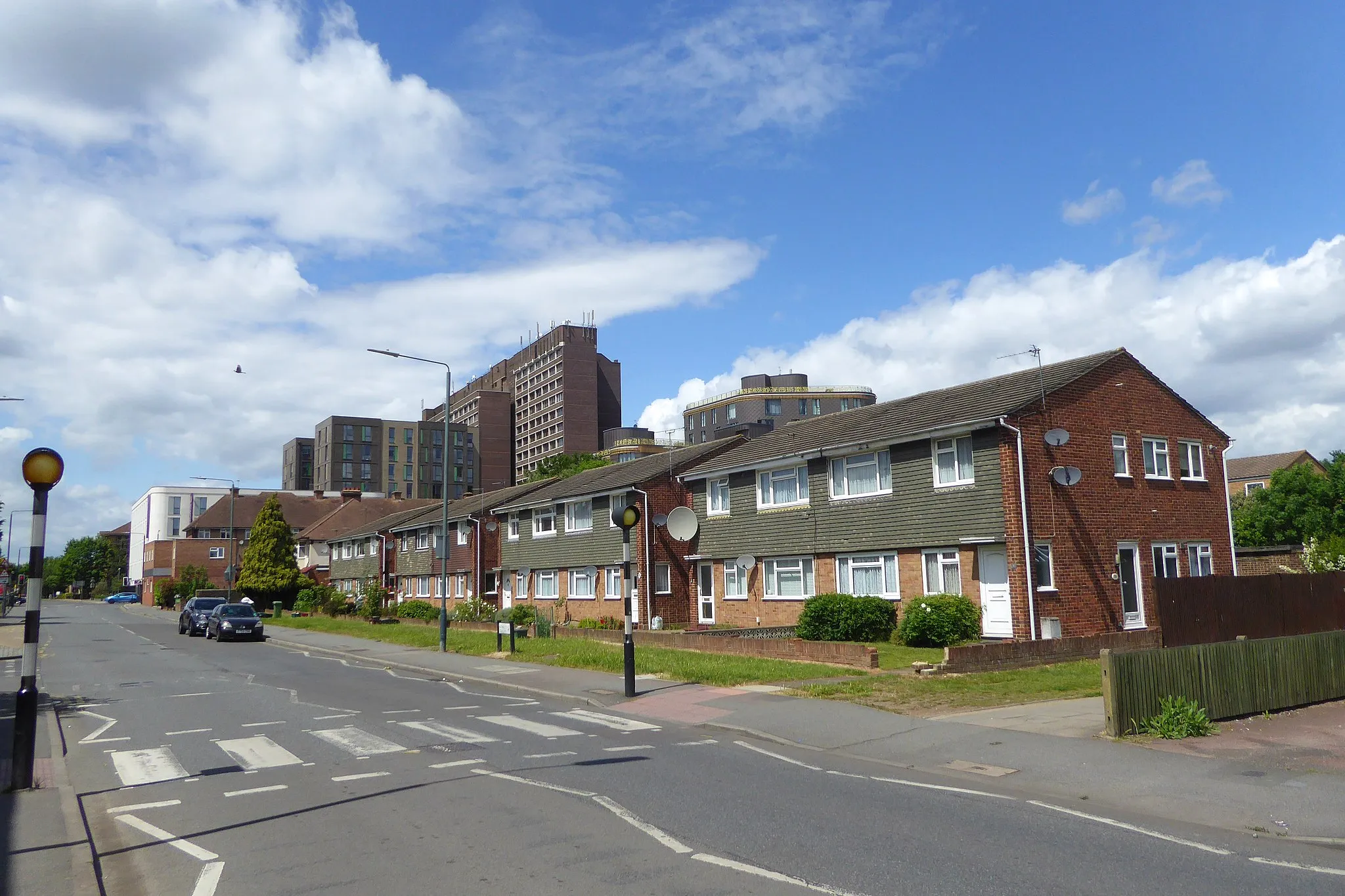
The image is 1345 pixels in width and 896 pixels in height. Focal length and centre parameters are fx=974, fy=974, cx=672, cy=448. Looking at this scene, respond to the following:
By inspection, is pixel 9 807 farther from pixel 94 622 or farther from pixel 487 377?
pixel 487 377

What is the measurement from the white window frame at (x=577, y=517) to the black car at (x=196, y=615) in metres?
14.9

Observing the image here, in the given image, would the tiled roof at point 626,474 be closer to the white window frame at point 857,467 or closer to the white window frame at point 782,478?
the white window frame at point 782,478

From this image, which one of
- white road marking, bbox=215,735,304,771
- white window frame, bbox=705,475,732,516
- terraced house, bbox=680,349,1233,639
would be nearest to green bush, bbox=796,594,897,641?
terraced house, bbox=680,349,1233,639

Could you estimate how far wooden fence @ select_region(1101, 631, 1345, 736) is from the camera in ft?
40.8

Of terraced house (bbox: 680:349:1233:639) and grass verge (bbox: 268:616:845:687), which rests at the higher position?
terraced house (bbox: 680:349:1233:639)

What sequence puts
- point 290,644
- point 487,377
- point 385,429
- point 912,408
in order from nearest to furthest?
point 912,408 → point 290,644 → point 385,429 → point 487,377

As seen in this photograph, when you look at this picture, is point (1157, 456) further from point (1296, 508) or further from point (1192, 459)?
point (1296, 508)

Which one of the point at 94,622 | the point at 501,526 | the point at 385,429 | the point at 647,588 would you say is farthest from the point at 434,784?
the point at 385,429

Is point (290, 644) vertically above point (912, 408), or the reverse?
point (912, 408)

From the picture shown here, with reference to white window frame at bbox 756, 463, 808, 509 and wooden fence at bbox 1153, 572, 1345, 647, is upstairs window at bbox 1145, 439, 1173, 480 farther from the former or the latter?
white window frame at bbox 756, 463, 808, 509

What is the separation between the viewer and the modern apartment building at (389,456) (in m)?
134

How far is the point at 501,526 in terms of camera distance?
49312 millimetres

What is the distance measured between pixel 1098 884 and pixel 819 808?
9.39ft

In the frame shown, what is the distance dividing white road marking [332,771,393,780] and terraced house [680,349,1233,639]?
17233 millimetres
